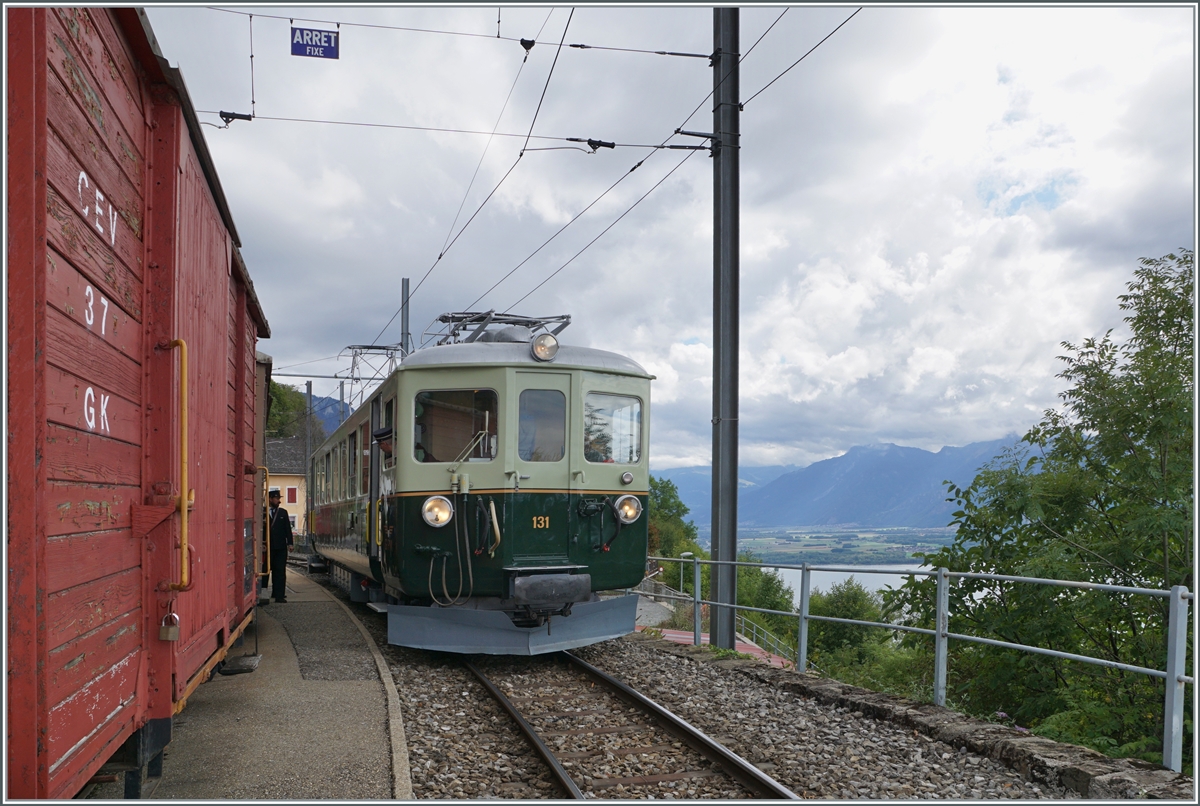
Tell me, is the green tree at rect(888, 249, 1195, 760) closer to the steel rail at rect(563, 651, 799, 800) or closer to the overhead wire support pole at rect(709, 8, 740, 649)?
the overhead wire support pole at rect(709, 8, 740, 649)

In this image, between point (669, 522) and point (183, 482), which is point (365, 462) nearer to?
point (183, 482)

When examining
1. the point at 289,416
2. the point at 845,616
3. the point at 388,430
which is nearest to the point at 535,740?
the point at 388,430

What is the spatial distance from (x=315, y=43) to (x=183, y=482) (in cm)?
732

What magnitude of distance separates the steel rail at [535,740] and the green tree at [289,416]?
5086cm

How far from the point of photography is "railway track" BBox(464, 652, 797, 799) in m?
4.85

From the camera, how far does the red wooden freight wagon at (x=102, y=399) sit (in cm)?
235

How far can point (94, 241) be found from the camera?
296 cm

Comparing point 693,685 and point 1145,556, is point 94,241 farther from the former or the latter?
point 1145,556

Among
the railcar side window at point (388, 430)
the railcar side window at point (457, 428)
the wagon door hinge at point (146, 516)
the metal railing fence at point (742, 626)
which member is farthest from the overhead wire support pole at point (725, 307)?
the wagon door hinge at point (146, 516)

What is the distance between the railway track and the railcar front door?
1.20 metres

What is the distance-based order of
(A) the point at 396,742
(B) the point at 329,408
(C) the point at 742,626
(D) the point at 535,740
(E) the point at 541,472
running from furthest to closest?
(B) the point at 329,408, (C) the point at 742,626, (E) the point at 541,472, (D) the point at 535,740, (A) the point at 396,742

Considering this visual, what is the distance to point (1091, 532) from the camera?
33.1 ft

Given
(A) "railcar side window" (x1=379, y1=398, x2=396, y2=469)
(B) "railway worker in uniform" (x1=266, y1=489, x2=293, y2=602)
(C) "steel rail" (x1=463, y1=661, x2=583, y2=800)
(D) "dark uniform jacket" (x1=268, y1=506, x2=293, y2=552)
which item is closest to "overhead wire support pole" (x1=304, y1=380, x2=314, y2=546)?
(B) "railway worker in uniform" (x1=266, y1=489, x2=293, y2=602)

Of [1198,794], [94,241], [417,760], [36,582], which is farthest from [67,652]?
[1198,794]
